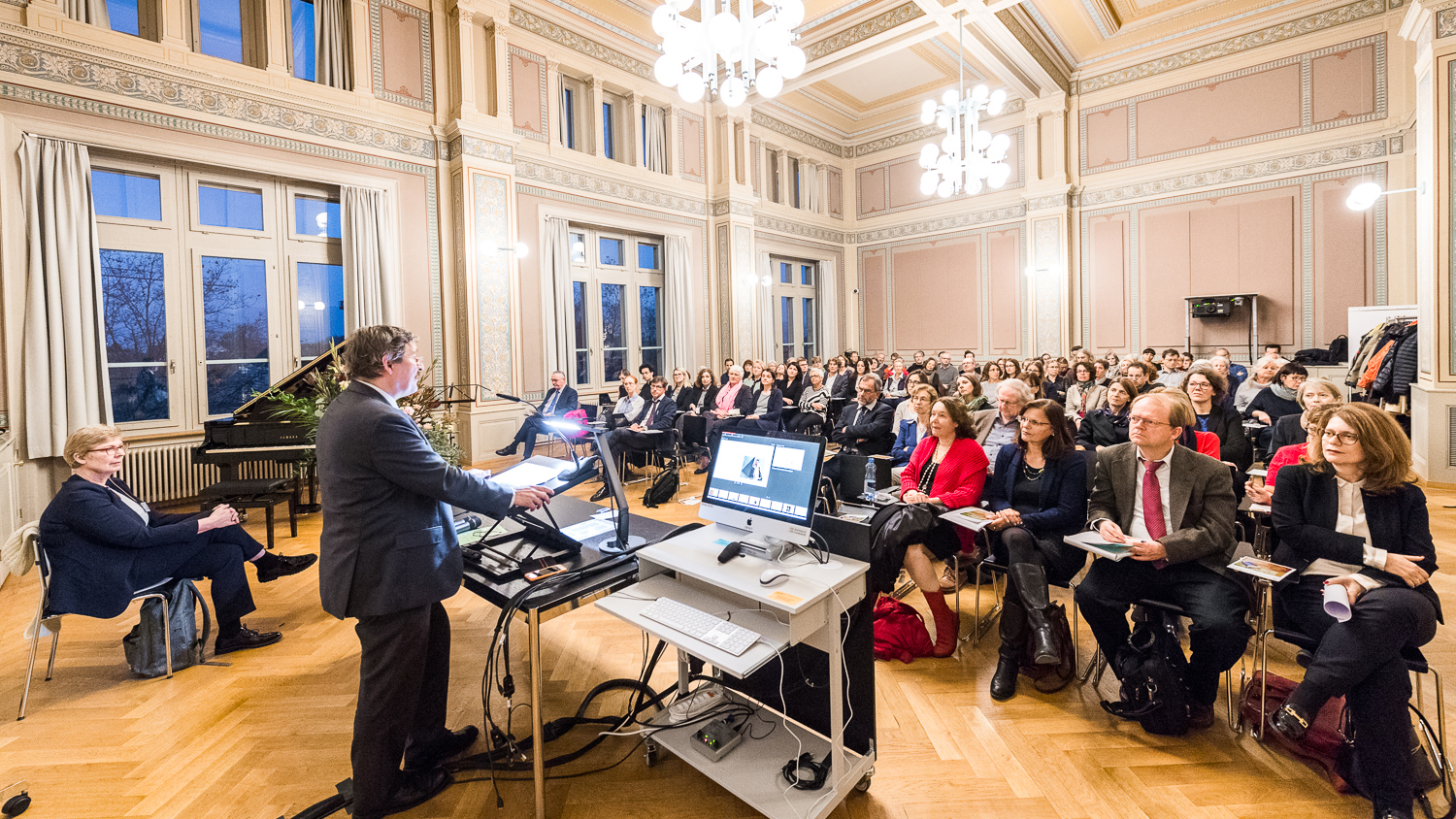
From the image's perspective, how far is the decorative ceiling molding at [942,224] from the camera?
10.8m

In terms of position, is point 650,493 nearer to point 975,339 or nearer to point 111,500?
point 111,500

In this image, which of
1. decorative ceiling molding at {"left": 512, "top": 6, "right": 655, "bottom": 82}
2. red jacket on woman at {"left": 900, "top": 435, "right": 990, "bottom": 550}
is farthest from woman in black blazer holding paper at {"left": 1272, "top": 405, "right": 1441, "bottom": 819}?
decorative ceiling molding at {"left": 512, "top": 6, "right": 655, "bottom": 82}

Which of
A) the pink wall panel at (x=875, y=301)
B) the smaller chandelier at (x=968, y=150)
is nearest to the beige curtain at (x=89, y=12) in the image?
the smaller chandelier at (x=968, y=150)

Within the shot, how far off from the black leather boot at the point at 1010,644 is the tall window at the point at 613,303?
6.95 m

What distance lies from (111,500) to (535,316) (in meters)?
5.73

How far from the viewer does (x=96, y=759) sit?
2209mm

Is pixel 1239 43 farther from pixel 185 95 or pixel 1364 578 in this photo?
pixel 185 95

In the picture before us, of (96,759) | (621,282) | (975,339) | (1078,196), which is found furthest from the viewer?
(975,339)

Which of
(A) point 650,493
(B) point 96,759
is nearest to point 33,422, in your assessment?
(B) point 96,759

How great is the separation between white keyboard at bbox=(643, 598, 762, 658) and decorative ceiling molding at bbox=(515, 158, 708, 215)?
23.4 feet

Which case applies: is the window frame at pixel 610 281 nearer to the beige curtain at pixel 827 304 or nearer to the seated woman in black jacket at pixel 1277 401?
the beige curtain at pixel 827 304

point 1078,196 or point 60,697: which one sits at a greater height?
point 1078,196

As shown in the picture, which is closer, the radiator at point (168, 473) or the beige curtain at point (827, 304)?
the radiator at point (168, 473)

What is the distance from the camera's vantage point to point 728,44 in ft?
13.6
